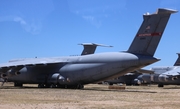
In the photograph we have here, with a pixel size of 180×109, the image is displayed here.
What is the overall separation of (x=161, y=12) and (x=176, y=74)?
2131cm

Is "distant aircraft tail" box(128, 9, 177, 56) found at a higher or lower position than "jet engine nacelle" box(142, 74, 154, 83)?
higher

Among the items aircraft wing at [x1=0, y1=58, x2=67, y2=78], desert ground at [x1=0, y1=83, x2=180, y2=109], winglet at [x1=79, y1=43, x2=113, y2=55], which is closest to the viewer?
desert ground at [x1=0, y1=83, x2=180, y2=109]

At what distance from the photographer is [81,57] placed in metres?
37.8

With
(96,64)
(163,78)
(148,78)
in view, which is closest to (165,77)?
(163,78)

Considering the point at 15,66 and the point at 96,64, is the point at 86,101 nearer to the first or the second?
the point at 96,64

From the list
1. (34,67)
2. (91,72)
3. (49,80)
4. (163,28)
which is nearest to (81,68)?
(91,72)

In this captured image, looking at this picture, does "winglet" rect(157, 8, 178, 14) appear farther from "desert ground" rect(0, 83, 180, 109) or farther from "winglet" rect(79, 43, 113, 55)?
"winglet" rect(79, 43, 113, 55)

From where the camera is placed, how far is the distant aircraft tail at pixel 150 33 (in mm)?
31484

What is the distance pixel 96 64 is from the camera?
3488 centimetres

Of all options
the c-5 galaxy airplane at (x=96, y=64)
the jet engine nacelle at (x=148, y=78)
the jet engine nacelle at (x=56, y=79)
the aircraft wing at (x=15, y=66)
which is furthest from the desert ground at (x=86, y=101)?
the jet engine nacelle at (x=148, y=78)

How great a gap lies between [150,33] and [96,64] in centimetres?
679

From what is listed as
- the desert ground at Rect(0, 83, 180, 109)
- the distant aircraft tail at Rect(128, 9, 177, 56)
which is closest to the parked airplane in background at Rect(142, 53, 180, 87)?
the distant aircraft tail at Rect(128, 9, 177, 56)

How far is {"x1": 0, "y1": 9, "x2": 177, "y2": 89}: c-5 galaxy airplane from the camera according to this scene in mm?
31859

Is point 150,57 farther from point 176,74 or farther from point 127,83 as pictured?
point 127,83
